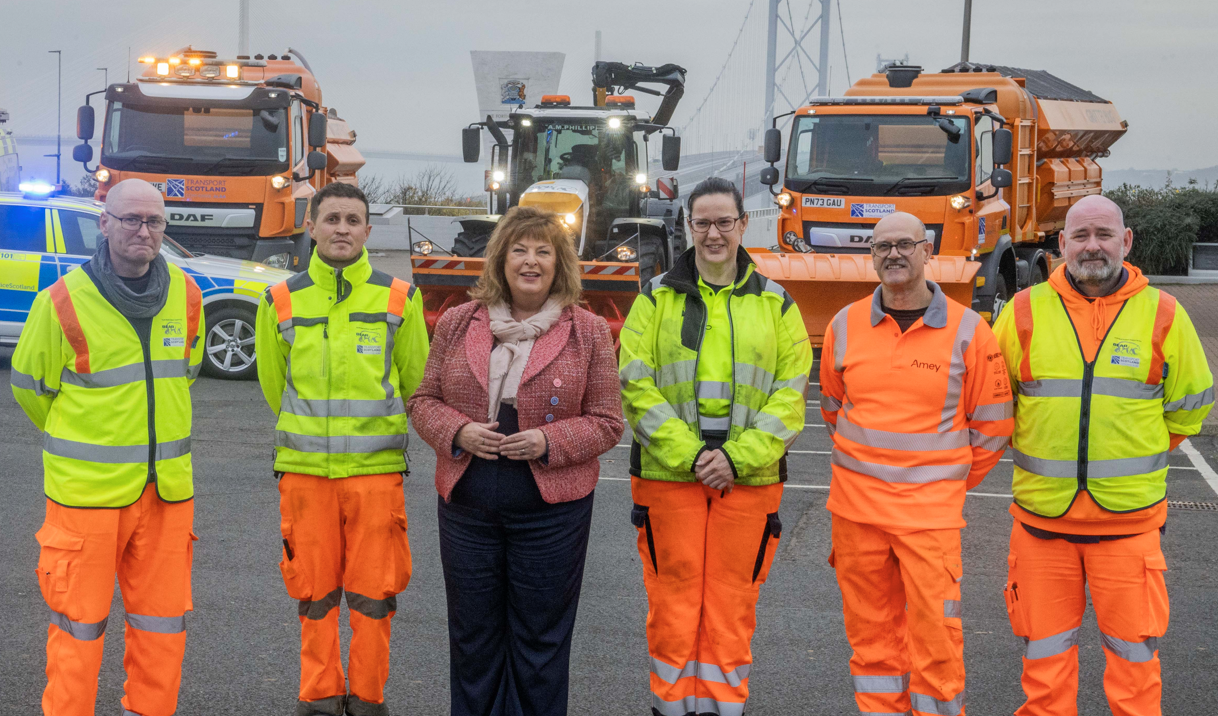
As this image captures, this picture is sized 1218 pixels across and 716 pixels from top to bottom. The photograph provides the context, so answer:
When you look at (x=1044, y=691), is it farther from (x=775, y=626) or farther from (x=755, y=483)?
(x=775, y=626)

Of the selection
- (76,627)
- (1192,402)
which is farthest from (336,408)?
(1192,402)

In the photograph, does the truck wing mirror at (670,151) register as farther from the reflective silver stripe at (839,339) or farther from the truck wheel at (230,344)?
the reflective silver stripe at (839,339)

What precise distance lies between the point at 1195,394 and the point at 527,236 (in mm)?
2157

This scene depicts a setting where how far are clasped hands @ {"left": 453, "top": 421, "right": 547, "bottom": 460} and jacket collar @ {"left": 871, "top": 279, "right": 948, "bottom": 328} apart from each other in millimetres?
1195

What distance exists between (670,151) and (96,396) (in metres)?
9.42

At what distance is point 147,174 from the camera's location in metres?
13.4

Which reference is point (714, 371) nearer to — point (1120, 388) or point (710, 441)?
point (710, 441)

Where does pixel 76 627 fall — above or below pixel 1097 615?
below

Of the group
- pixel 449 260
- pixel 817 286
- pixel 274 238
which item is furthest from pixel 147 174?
pixel 817 286

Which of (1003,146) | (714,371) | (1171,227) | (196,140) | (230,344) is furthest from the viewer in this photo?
(1171,227)

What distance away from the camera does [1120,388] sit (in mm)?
3721

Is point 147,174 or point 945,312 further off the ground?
point 147,174

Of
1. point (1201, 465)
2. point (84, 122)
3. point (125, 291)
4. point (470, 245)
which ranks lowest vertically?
point (1201, 465)

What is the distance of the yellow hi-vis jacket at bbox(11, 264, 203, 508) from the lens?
3.65m
